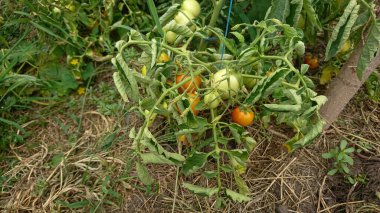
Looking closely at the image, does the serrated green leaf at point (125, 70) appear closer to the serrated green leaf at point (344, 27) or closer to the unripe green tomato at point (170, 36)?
the unripe green tomato at point (170, 36)

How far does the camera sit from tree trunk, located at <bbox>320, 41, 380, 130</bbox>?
131 cm

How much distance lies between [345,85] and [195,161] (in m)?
0.64

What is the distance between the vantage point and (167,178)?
1.42m

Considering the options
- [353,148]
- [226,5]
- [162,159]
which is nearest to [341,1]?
[226,5]

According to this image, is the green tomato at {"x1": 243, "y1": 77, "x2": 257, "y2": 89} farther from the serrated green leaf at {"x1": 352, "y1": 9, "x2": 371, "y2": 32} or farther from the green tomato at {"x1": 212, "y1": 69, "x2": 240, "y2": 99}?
the serrated green leaf at {"x1": 352, "y1": 9, "x2": 371, "y2": 32}

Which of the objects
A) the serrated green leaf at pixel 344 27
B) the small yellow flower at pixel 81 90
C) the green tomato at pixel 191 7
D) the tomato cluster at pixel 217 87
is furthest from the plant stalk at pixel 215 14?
the small yellow flower at pixel 81 90

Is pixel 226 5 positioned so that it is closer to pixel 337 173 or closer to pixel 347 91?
pixel 347 91

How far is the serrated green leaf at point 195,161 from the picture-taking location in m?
1.10

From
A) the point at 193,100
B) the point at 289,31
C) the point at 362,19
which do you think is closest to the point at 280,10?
the point at 289,31

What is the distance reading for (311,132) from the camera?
1075 millimetres

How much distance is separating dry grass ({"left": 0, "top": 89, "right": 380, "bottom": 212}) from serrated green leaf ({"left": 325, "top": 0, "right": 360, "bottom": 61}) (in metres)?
0.41

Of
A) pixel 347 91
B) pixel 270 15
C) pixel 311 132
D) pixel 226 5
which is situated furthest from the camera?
pixel 226 5

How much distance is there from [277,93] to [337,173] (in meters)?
0.54

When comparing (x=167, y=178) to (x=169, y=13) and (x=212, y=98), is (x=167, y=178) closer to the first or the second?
(x=212, y=98)
